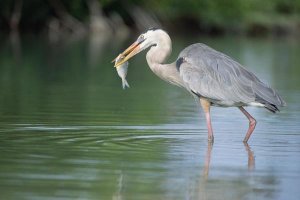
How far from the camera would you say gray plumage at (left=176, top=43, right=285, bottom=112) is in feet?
38.2

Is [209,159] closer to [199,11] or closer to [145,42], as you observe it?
[145,42]

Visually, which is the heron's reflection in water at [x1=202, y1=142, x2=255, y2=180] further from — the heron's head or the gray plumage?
the heron's head

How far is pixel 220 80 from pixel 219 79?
0.02m

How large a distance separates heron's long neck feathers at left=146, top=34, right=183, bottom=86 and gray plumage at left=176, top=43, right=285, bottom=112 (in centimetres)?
27

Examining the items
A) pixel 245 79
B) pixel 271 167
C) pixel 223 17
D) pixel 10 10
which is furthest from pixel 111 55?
pixel 223 17

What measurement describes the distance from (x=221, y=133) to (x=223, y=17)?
49.7m

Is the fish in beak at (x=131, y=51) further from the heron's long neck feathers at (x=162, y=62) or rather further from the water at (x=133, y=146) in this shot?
the water at (x=133, y=146)

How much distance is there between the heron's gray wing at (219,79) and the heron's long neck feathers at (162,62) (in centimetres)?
28

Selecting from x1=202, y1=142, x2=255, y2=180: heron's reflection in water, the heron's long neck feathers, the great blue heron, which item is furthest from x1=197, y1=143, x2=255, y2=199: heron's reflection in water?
the heron's long neck feathers

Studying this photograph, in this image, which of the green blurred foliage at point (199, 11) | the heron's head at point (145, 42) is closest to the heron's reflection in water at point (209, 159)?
the heron's head at point (145, 42)

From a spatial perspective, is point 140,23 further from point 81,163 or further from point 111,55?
point 81,163

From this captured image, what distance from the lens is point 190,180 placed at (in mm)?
8859

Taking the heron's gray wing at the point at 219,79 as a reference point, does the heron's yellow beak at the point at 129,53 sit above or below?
above

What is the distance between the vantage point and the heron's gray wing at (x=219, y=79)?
38.2 ft
